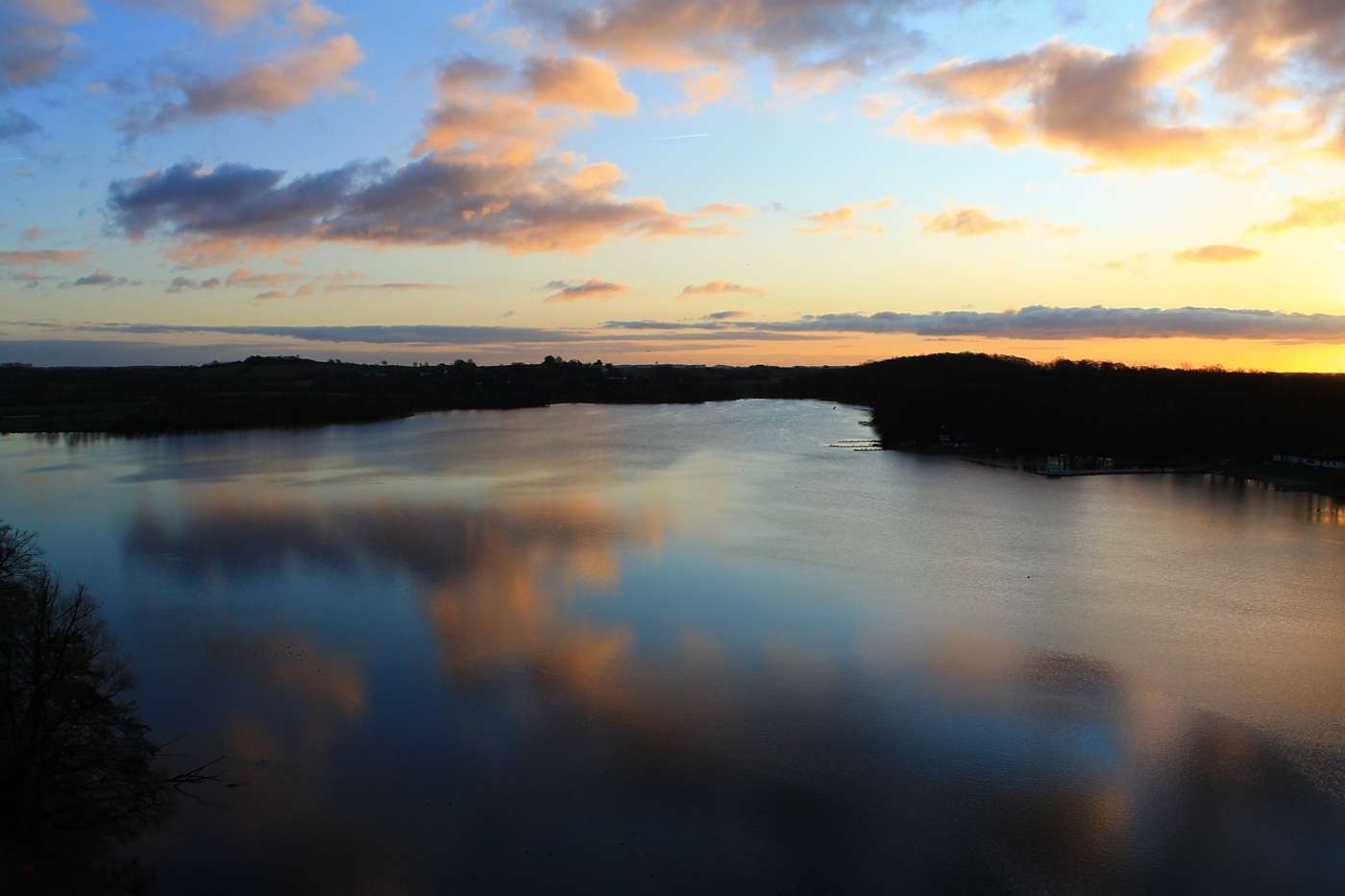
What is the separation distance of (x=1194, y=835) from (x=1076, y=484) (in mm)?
18625

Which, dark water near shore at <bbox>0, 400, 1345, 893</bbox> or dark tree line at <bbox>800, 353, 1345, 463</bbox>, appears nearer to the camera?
dark water near shore at <bbox>0, 400, 1345, 893</bbox>

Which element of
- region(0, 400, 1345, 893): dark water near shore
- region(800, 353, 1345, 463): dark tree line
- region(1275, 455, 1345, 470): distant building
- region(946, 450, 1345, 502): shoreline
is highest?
region(800, 353, 1345, 463): dark tree line

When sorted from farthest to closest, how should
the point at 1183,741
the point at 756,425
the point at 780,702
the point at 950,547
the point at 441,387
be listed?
the point at 441,387, the point at 756,425, the point at 950,547, the point at 780,702, the point at 1183,741

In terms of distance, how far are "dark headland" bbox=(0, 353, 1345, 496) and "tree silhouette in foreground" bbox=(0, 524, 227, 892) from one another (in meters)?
23.7

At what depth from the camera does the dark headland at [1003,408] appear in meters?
27.2

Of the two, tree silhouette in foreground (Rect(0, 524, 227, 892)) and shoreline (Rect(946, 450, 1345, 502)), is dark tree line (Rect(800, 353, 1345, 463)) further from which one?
tree silhouette in foreground (Rect(0, 524, 227, 892))

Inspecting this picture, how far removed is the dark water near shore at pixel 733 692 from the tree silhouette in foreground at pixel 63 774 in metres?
0.29

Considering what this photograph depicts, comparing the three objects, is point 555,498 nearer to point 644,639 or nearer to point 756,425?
point 644,639

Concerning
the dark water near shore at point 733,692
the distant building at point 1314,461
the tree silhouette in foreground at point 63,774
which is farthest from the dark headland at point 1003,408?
the tree silhouette in foreground at point 63,774

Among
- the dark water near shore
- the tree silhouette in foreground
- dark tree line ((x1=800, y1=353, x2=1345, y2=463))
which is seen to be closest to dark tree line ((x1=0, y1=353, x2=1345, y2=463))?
dark tree line ((x1=800, y1=353, x2=1345, y2=463))

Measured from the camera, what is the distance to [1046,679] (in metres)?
8.43

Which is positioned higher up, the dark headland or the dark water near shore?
the dark headland

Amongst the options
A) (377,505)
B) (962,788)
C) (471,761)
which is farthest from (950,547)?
(377,505)

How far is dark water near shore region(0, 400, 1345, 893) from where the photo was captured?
18.0 feet
